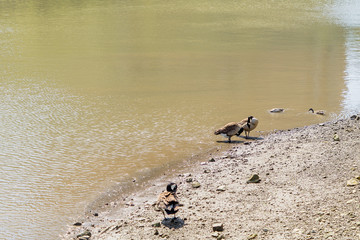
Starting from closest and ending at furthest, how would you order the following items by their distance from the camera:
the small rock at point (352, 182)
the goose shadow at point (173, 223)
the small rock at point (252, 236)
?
1. the small rock at point (252, 236)
2. the goose shadow at point (173, 223)
3. the small rock at point (352, 182)

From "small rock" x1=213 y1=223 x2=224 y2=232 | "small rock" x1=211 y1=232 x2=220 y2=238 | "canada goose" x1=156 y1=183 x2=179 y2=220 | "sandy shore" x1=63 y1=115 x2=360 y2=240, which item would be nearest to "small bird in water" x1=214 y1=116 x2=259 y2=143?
"sandy shore" x1=63 y1=115 x2=360 y2=240

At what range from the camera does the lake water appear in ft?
29.6

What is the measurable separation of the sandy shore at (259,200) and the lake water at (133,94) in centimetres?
89

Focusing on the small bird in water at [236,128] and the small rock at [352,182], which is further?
the small bird in water at [236,128]

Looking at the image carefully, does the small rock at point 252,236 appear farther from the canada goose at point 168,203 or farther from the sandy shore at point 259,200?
the canada goose at point 168,203

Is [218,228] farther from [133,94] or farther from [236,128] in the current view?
[133,94]

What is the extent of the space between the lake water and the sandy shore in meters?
0.89

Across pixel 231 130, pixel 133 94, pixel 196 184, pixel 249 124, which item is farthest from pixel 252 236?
pixel 133 94

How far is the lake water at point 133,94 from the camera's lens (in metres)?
9.01

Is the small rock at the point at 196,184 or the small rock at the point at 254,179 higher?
the small rock at the point at 254,179

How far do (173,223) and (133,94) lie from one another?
348 inches

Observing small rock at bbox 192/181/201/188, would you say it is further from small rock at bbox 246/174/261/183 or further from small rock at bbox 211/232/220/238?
small rock at bbox 211/232/220/238

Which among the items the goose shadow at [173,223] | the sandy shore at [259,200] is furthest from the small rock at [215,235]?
the goose shadow at [173,223]

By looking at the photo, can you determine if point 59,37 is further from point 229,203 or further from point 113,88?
point 229,203
